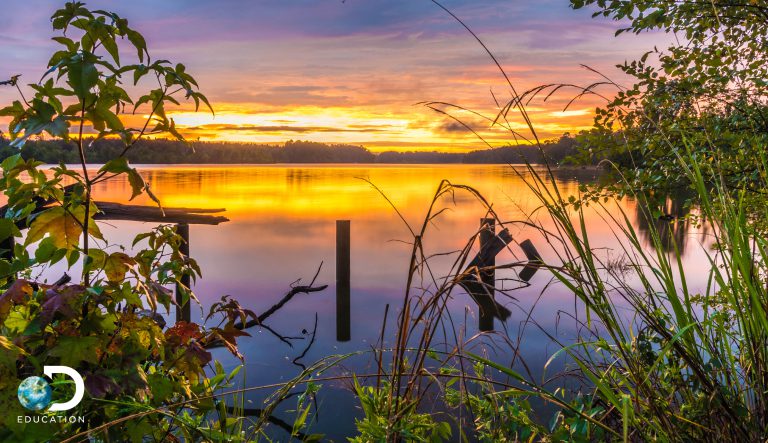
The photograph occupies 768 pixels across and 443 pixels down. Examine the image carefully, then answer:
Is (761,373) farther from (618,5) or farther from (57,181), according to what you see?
(618,5)

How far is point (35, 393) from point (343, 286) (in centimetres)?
768

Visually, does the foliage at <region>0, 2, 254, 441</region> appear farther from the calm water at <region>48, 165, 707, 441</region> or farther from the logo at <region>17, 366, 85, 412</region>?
the calm water at <region>48, 165, 707, 441</region>

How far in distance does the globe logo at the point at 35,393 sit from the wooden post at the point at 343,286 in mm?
7623

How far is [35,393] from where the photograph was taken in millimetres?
1492

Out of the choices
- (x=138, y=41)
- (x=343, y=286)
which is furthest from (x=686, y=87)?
(x=343, y=286)

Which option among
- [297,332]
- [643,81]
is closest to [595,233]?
[297,332]

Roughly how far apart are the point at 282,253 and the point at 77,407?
16962 mm

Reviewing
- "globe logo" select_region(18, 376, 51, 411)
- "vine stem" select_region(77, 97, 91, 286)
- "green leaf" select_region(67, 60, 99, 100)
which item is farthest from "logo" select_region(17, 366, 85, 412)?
"green leaf" select_region(67, 60, 99, 100)

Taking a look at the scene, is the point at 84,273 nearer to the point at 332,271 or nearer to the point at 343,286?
the point at 343,286

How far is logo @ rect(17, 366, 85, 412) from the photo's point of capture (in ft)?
4.84

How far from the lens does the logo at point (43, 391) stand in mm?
1475

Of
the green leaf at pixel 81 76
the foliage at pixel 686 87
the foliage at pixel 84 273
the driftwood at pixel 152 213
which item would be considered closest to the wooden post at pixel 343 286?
the driftwood at pixel 152 213

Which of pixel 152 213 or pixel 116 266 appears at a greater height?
pixel 116 266

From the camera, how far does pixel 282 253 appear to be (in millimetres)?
18453
